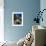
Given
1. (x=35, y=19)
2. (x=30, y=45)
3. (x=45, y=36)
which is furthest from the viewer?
(x=35, y=19)

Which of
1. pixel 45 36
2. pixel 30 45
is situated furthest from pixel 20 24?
pixel 45 36

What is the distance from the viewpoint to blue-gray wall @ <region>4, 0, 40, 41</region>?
539 cm

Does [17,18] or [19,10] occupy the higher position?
[19,10]

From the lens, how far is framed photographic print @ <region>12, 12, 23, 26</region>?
5.44m

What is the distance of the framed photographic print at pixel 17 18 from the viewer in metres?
5.44

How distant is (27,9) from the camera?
5.41 m

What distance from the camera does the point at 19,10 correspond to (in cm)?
541

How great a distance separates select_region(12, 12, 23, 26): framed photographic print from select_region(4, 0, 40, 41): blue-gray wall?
4.8 inches

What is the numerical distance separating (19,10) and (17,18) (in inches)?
13.4

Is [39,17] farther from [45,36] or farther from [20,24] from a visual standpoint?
[45,36]

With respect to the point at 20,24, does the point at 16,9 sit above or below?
above

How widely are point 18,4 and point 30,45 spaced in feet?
8.47

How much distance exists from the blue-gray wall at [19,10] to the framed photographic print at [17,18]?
122 mm

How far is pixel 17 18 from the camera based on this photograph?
5484 millimetres
